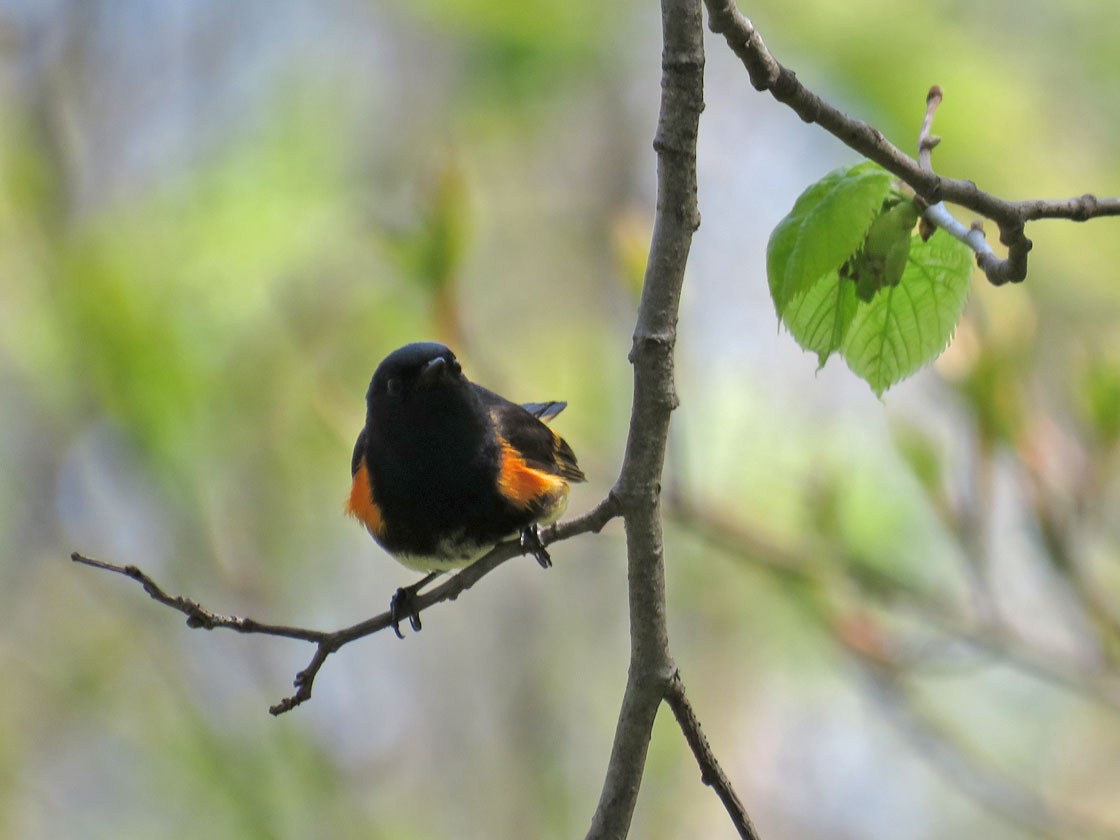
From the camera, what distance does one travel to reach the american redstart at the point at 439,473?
120 inches

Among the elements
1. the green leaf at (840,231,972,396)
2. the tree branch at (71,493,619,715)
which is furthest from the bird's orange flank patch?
the green leaf at (840,231,972,396)

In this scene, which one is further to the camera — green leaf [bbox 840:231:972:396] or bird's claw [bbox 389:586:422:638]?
bird's claw [bbox 389:586:422:638]

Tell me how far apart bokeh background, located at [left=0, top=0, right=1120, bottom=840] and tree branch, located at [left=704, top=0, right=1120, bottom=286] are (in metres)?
1.28

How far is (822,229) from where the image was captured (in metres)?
1.53

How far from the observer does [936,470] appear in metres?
2.97

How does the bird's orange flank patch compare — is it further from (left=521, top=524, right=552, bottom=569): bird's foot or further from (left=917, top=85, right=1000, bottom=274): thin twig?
(left=917, top=85, right=1000, bottom=274): thin twig

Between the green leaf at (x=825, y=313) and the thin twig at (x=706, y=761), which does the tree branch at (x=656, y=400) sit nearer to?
the thin twig at (x=706, y=761)

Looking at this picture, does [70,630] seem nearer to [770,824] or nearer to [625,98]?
[770,824]

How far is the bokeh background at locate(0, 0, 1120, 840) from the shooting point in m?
3.31

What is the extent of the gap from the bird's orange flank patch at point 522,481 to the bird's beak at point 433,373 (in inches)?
10.8

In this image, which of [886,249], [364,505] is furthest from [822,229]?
[364,505]

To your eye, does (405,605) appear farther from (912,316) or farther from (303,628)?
(912,316)

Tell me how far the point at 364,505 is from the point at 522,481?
481 mm

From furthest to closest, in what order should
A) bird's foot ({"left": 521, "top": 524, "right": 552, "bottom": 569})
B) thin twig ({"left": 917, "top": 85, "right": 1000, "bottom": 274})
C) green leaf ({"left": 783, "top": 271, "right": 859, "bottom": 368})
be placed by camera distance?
bird's foot ({"left": 521, "top": 524, "right": 552, "bottom": 569}) < green leaf ({"left": 783, "top": 271, "right": 859, "bottom": 368}) < thin twig ({"left": 917, "top": 85, "right": 1000, "bottom": 274})
